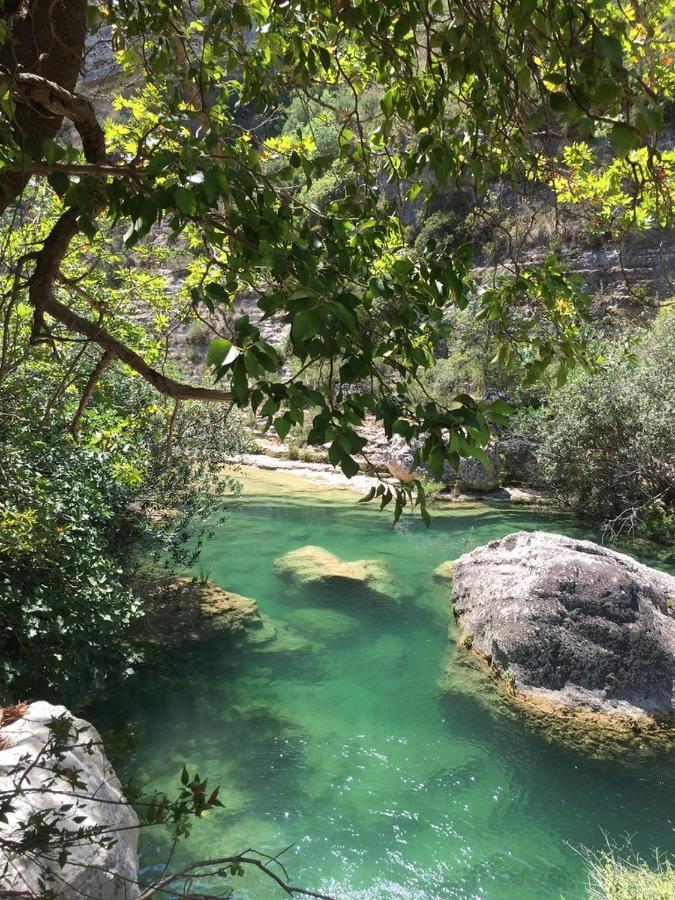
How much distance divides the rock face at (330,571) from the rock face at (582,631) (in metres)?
2.14

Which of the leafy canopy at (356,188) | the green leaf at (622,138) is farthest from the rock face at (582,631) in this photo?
the green leaf at (622,138)

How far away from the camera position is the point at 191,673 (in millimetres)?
6801

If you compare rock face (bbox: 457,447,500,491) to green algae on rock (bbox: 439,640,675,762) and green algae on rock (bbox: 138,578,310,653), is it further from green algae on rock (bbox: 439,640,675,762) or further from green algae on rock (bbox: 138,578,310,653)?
green algae on rock (bbox: 439,640,675,762)

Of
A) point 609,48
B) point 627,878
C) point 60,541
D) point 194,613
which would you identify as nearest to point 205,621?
point 194,613

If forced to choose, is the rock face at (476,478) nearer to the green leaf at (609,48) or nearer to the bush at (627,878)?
the bush at (627,878)

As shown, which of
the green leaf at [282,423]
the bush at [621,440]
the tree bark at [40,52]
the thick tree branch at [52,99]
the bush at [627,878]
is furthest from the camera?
the bush at [621,440]

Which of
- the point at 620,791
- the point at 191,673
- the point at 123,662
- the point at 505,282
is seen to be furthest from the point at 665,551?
the point at 505,282

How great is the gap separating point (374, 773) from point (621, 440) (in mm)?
9736

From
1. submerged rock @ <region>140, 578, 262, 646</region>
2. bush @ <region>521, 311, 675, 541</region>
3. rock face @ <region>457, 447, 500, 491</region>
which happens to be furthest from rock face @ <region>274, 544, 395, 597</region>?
rock face @ <region>457, 447, 500, 491</region>

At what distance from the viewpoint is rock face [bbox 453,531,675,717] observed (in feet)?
20.9

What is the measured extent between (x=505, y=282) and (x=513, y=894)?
3985 mm

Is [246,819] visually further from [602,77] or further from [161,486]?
[602,77]

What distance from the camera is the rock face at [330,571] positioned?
9469mm

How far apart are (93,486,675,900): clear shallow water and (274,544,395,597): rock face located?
1.10m
